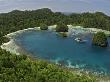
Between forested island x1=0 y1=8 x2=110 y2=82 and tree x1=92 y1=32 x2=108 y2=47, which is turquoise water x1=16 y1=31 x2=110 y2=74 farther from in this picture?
forested island x1=0 y1=8 x2=110 y2=82

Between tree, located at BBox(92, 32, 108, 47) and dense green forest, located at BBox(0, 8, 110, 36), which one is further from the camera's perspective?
dense green forest, located at BBox(0, 8, 110, 36)

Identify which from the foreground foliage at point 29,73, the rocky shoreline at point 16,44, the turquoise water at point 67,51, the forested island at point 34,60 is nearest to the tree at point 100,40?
the turquoise water at point 67,51

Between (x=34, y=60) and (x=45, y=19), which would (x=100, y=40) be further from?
(x=45, y=19)

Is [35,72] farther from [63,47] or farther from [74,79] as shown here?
[63,47]

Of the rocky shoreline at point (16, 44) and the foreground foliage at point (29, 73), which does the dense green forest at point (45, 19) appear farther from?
the foreground foliage at point (29, 73)

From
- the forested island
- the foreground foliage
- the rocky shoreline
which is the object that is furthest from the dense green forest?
the foreground foliage

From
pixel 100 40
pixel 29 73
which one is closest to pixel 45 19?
pixel 100 40

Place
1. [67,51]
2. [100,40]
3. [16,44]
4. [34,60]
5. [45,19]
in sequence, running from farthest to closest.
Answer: [45,19] → [16,44] → [100,40] → [67,51] → [34,60]

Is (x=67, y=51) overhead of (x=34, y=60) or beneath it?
overhead
